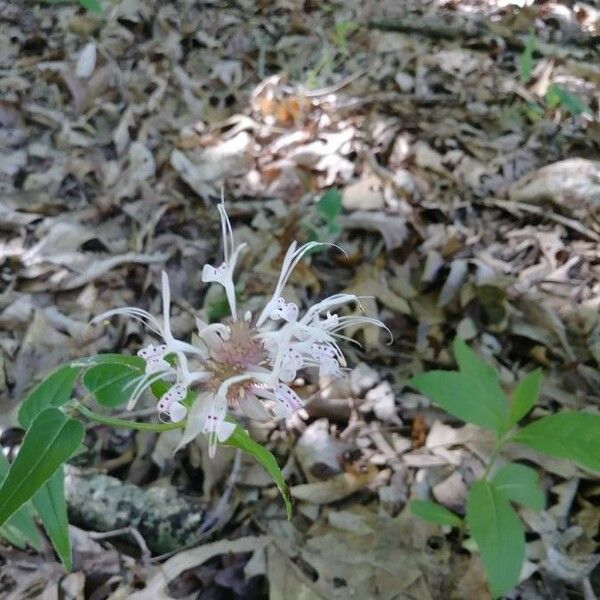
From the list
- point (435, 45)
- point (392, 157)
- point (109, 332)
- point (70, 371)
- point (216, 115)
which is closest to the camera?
point (70, 371)

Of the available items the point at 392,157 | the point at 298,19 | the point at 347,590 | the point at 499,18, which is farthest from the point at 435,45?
the point at 347,590

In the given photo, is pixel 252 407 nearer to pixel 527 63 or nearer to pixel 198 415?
pixel 198 415

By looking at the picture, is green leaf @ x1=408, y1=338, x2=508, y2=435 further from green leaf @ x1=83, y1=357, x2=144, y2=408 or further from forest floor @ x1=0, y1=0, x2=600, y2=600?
green leaf @ x1=83, y1=357, x2=144, y2=408

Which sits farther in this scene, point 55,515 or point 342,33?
point 342,33

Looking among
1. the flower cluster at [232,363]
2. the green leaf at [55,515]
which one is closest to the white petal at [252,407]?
the flower cluster at [232,363]

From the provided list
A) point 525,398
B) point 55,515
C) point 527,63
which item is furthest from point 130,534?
Answer: point 527,63

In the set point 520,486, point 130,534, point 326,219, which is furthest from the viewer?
point 326,219

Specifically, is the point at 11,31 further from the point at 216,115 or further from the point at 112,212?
the point at 112,212
